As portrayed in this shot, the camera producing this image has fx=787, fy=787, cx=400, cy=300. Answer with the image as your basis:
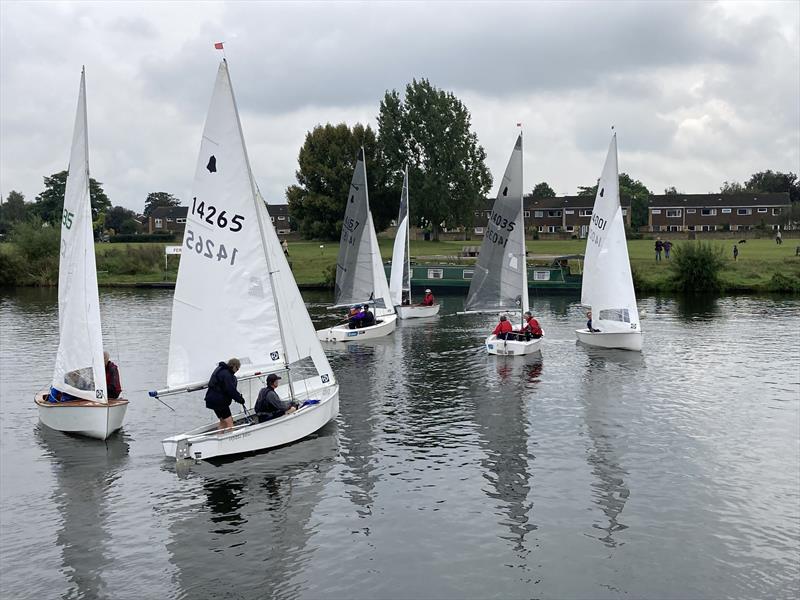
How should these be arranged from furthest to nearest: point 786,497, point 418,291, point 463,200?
point 463,200 < point 418,291 < point 786,497

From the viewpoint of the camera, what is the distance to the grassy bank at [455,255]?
74812 mm

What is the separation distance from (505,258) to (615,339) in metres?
7.20

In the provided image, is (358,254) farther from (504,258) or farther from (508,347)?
(508,347)

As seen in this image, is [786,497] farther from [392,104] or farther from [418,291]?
[392,104]

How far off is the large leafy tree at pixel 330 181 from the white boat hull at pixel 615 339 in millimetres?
71363

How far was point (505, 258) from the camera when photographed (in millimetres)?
42531

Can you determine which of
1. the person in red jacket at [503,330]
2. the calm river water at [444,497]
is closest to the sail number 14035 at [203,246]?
the calm river water at [444,497]

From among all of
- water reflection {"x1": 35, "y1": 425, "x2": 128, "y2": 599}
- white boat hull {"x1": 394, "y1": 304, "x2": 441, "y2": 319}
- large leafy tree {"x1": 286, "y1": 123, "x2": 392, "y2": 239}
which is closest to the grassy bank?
large leafy tree {"x1": 286, "y1": 123, "x2": 392, "y2": 239}

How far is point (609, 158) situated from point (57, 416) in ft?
99.4

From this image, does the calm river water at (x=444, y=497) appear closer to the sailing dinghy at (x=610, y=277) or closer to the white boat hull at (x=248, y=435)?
the white boat hull at (x=248, y=435)

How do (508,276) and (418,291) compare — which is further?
(418,291)

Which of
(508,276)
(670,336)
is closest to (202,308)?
(508,276)

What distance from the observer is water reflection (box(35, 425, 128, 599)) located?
15953mm

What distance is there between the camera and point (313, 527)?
1831 cm
